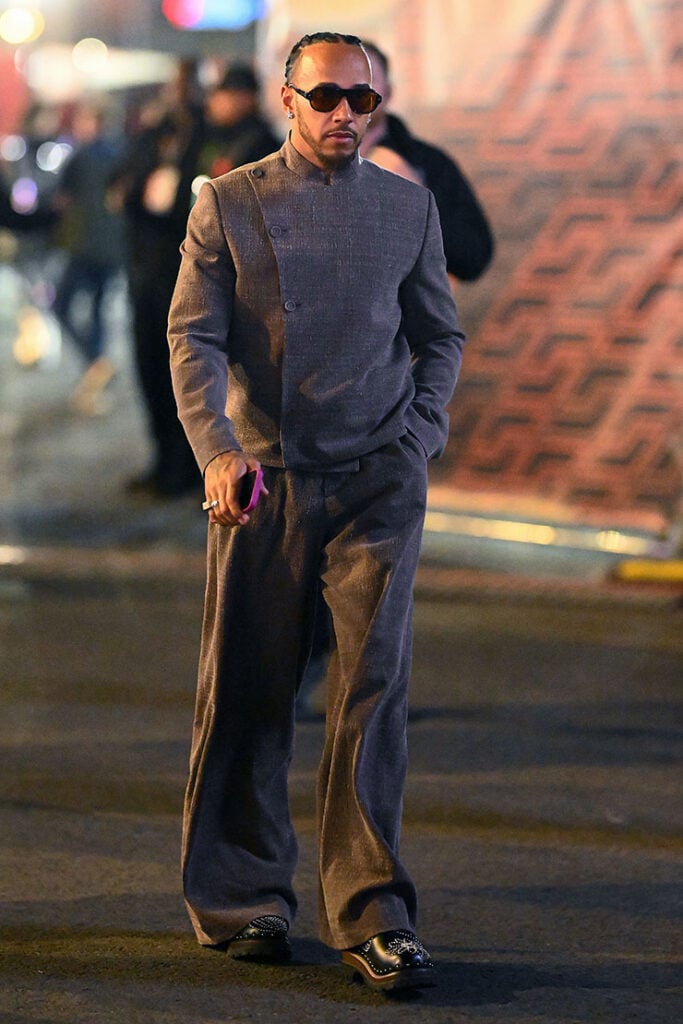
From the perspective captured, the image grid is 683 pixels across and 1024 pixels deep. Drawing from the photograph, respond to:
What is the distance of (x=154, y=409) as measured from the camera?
997 centimetres

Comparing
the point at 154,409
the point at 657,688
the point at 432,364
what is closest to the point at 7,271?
the point at 154,409

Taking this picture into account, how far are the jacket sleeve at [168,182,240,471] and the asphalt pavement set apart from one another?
3.76ft

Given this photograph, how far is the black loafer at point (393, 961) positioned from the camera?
12.8 ft

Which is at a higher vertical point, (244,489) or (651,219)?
(244,489)

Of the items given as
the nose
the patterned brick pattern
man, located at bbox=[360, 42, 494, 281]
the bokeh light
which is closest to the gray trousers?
the nose

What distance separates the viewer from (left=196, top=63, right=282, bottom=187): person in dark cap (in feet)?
27.2

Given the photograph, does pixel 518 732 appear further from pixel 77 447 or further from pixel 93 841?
pixel 77 447

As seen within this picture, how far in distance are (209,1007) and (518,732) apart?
93.3 inches

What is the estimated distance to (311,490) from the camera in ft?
13.1

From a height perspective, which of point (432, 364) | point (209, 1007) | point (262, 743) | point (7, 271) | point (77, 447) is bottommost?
point (7, 271)

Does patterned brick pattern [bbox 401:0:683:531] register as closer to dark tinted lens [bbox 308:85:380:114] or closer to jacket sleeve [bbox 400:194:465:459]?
jacket sleeve [bbox 400:194:465:459]

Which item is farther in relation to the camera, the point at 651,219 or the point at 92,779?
the point at 651,219

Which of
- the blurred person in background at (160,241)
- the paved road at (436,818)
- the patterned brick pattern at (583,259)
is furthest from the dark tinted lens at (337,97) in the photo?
the blurred person in background at (160,241)

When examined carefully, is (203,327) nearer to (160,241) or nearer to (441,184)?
(441,184)
